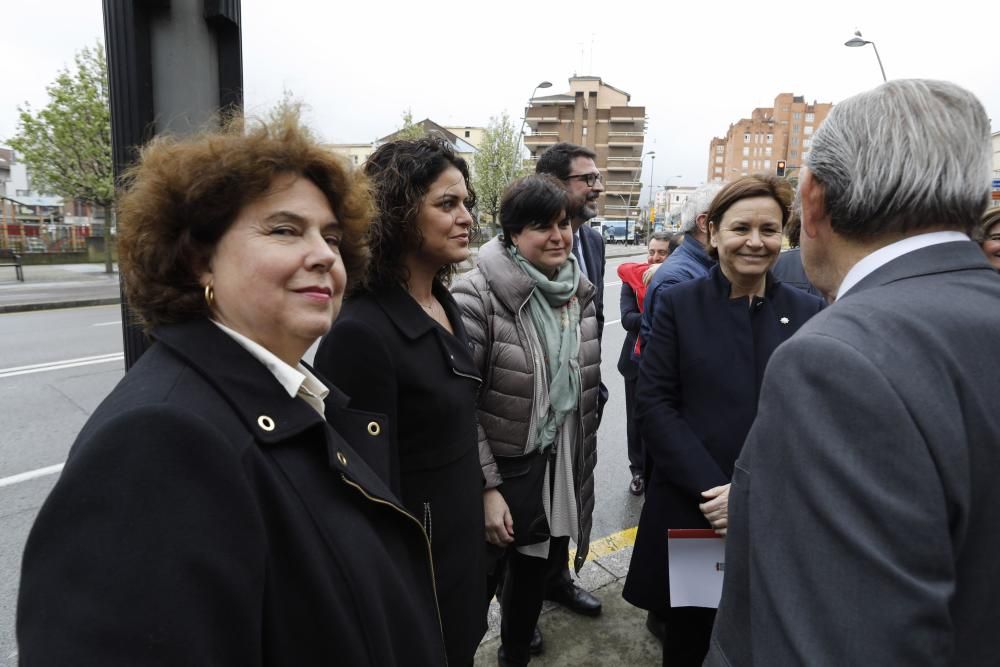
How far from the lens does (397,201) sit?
6.56 feet

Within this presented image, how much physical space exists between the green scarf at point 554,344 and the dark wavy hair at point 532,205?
11 centimetres

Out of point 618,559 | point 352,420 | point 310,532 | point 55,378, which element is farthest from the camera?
point 55,378

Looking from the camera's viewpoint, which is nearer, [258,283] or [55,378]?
[258,283]

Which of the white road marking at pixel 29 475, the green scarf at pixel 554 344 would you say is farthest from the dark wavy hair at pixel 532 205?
the white road marking at pixel 29 475

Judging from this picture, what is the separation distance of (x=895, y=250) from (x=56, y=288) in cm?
2041

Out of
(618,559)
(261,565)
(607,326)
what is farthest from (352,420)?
(607,326)

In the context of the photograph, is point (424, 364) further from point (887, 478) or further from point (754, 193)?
point (754, 193)

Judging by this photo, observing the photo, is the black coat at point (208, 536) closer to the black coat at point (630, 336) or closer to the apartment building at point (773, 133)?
the black coat at point (630, 336)

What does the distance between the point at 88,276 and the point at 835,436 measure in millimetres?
24259

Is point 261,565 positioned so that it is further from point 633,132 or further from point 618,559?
point 633,132

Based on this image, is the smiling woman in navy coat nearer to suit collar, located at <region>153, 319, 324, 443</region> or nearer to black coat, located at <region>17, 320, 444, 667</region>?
black coat, located at <region>17, 320, 444, 667</region>

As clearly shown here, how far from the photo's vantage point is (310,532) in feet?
3.36

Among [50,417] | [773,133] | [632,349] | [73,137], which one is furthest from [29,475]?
[773,133]

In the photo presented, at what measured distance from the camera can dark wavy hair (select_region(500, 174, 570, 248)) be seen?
248cm
